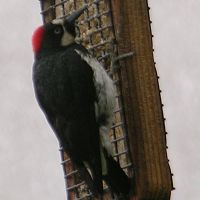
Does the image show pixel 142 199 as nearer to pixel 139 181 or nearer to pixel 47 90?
pixel 139 181

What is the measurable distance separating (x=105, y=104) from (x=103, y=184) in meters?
0.46

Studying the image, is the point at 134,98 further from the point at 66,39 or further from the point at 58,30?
the point at 58,30

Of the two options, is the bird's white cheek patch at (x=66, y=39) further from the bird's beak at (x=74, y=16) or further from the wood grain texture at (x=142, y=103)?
the wood grain texture at (x=142, y=103)

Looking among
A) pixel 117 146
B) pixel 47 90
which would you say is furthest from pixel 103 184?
pixel 47 90

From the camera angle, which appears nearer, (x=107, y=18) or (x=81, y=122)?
(x=81, y=122)

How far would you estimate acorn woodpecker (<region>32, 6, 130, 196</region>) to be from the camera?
16.6ft

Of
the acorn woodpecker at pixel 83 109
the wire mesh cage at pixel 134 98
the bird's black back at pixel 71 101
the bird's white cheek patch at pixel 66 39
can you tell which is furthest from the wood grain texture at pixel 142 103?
the bird's white cheek patch at pixel 66 39

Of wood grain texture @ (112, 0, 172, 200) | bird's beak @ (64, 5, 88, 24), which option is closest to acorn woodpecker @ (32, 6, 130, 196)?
wood grain texture @ (112, 0, 172, 200)

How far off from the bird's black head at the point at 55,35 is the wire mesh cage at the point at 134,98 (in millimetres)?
128

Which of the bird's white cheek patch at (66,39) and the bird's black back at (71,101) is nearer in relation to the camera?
the bird's black back at (71,101)

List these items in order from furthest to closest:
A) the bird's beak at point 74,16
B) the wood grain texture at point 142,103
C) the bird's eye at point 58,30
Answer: the bird's eye at point 58,30 → the bird's beak at point 74,16 → the wood grain texture at point 142,103

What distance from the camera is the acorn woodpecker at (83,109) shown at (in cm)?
505

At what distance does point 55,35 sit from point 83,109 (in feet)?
2.28

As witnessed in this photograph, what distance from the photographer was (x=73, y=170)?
5.55 m
